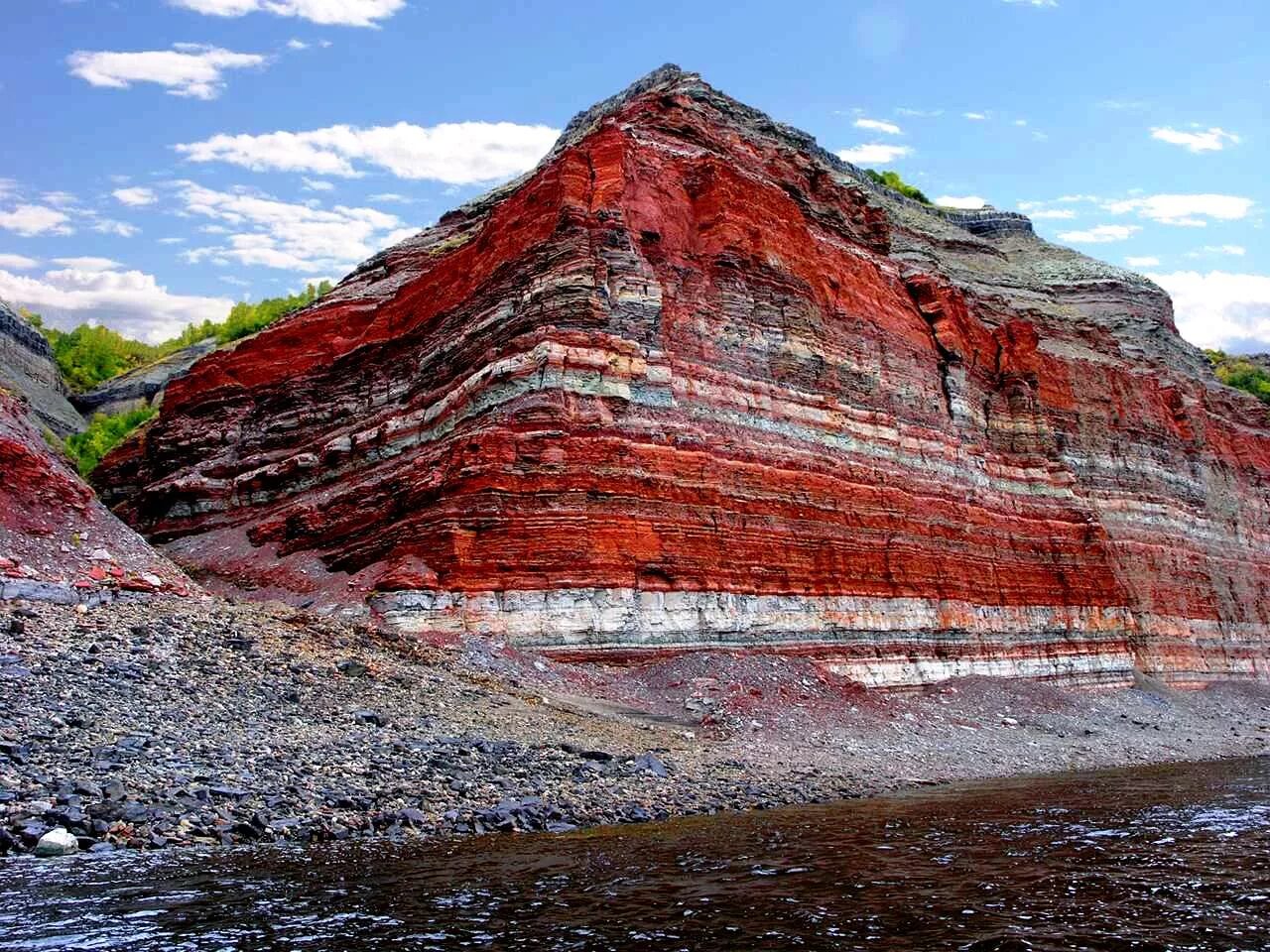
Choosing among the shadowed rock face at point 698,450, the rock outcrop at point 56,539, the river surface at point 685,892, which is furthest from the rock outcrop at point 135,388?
the river surface at point 685,892

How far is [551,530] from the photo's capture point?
24.7 m

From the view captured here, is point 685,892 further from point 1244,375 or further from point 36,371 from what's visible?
point 1244,375

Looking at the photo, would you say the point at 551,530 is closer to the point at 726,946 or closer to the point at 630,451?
the point at 630,451

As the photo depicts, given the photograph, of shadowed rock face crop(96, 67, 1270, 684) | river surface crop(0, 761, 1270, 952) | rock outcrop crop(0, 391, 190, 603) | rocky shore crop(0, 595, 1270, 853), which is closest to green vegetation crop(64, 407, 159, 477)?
shadowed rock face crop(96, 67, 1270, 684)

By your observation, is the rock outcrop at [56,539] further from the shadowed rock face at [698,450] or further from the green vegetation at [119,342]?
the green vegetation at [119,342]

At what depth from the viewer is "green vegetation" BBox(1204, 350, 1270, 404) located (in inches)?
3310

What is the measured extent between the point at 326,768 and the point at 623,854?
4.82 metres

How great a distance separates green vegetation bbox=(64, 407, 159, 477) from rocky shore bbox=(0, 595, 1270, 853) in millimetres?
42475

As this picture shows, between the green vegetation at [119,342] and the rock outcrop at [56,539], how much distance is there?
56.5 meters

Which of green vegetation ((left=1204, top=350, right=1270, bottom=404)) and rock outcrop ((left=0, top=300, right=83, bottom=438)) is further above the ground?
green vegetation ((left=1204, top=350, right=1270, bottom=404))

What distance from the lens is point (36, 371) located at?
244 feet

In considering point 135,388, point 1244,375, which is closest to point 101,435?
point 135,388

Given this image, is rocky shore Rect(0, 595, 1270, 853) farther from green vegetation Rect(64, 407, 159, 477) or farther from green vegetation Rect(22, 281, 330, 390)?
green vegetation Rect(22, 281, 330, 390)

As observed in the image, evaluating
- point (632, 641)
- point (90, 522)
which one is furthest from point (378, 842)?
point (90, 522)
